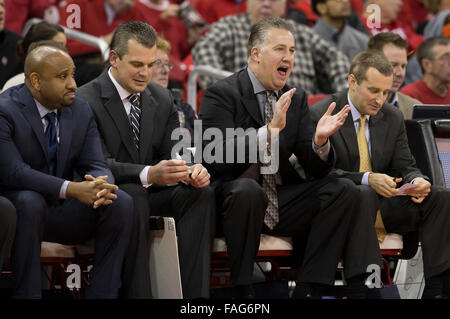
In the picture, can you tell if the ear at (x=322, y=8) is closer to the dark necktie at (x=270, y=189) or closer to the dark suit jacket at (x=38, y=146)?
the dark necktie at (x=270, y=189)

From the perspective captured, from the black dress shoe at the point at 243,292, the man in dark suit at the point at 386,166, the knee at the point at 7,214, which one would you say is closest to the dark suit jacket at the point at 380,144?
Answer: the man in dark suit at the point at 386,166

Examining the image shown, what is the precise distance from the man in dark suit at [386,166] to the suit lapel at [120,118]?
97 centimetres

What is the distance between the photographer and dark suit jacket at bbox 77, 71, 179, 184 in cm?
362

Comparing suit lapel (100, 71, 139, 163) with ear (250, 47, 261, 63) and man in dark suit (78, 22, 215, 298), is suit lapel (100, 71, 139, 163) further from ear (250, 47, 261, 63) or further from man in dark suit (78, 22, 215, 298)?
ear (250, 47, 261, 63)

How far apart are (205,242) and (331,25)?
3153mm

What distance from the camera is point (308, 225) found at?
378cm

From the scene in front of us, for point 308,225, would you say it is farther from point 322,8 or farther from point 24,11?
point 24,11

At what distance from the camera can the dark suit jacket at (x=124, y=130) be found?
142 inches

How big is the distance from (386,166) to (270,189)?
0.67 meters

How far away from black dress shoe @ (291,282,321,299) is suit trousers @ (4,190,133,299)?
830mm

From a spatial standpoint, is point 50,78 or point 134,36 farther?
point 134,36

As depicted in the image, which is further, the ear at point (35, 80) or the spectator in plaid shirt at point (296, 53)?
the spectator in plaid shirt at point (296, 53)

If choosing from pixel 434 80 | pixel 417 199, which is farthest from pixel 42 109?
pixel 434 80
